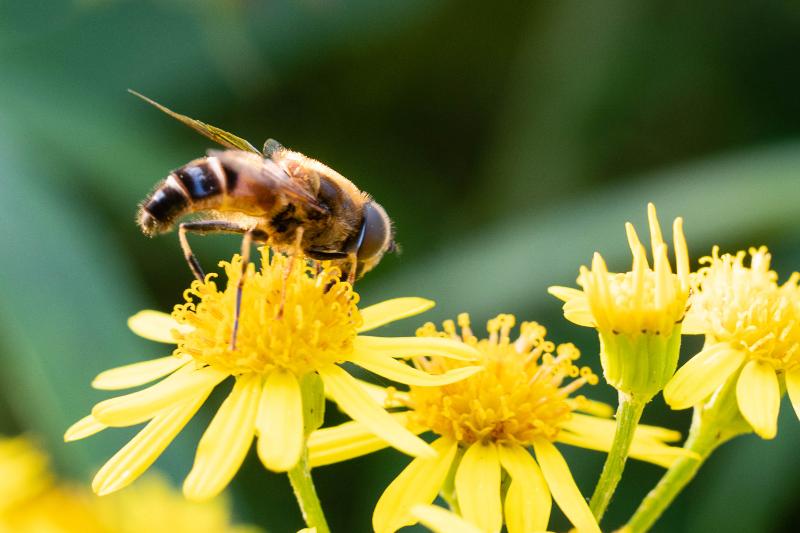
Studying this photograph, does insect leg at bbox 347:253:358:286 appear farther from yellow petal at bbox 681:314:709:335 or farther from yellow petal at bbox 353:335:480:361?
yellow petal at bbox 681:314:709:335

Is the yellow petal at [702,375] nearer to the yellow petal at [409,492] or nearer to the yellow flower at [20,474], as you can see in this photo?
the yellow petal at [409,492]

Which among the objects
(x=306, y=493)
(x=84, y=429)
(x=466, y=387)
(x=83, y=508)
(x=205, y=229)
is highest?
(x=205, y=229)

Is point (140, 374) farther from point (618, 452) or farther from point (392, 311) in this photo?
point (618, 452)

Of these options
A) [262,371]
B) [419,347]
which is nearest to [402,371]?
[419,347]

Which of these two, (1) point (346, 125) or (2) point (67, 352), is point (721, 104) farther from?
(2) point (67, 352)

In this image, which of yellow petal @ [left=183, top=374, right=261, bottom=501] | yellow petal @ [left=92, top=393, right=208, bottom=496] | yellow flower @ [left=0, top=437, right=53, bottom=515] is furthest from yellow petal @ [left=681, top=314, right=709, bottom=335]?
yellow flower @ [left=0, top=437, right=53, bottom=515]

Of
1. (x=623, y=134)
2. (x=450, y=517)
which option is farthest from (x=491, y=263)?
(x=450, y=517)
